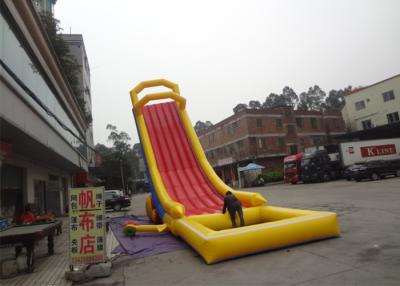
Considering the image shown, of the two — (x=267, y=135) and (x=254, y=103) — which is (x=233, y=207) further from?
(x=254, y=103)

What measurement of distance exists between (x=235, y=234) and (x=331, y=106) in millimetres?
99324

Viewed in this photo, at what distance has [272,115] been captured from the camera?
137ft

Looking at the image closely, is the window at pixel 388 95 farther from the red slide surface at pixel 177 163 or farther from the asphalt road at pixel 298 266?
the asphalt road at pixel 298 266

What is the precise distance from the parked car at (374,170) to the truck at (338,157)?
2040 millimetres

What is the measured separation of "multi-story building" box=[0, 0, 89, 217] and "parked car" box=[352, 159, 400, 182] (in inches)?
814

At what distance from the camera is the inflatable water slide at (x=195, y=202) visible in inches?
263

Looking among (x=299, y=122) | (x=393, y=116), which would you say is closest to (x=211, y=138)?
(x=299, y=122)

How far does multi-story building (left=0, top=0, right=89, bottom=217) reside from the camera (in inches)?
313

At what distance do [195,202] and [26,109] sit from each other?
616cm

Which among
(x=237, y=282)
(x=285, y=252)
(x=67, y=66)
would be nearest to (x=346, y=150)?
(x=285, y=252)

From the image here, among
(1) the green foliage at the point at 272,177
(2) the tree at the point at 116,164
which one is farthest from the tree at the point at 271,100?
(1) the green foliage at the point at 272,177

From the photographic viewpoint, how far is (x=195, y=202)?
35.9 feet

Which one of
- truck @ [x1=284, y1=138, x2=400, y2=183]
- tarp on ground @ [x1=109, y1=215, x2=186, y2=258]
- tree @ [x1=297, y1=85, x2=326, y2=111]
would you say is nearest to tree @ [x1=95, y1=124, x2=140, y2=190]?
truck @ [x1=284, y1=138, x2=400, y2=183]

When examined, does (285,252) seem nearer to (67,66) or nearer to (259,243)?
(259,243)
